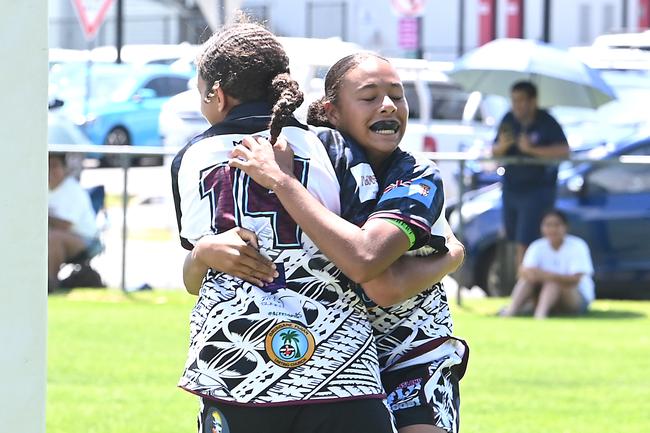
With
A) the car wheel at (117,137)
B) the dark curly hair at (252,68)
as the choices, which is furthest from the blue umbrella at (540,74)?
the car wheel at (117,137)

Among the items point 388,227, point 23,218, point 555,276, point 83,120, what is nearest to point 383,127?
point 388,227

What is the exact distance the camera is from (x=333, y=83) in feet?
12.0

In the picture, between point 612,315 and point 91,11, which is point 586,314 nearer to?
point 612,315

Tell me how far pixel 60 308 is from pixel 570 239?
4820 mm

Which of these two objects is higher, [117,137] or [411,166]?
[411,166]

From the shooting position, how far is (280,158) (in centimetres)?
335

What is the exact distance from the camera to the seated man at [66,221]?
1302cm

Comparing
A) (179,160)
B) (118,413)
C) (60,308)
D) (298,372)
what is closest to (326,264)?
(298,372)

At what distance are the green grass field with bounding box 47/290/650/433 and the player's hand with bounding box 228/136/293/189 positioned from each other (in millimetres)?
3798

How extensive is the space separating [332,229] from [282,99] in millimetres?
363

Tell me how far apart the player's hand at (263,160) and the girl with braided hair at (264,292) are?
31 millimetres

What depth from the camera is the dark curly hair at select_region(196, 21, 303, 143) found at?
3414mm

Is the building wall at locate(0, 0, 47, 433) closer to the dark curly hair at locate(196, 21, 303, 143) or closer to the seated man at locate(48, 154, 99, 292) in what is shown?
the dark curly hair at locate(196, 21, 303, 143)

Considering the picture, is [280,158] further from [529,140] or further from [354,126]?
[529,140]
